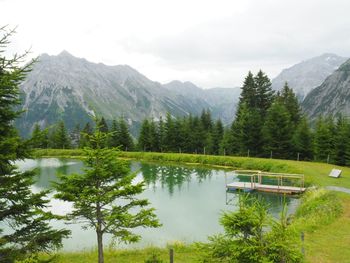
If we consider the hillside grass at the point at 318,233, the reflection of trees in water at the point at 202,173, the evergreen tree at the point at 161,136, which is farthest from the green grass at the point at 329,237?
the evergreen tree at the point at 161,136

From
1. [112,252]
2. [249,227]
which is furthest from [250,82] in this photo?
[249,227]

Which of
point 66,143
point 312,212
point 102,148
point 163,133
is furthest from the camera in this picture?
point 66,143

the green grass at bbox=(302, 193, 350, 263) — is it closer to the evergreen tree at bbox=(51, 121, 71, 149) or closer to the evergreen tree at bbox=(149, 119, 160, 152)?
the evergreen tree at bbox=(149, 119, 160, 152)

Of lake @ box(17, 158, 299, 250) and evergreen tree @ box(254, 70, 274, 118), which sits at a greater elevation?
evergreen tree @ box(254, 70, 274, 118)

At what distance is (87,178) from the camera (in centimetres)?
1332

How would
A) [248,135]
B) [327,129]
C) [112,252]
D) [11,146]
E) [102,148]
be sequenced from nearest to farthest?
[11,146]
[102,148]
[112,252]
[327,129]
[248,135]

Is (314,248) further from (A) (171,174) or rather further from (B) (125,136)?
(B) (125,136)

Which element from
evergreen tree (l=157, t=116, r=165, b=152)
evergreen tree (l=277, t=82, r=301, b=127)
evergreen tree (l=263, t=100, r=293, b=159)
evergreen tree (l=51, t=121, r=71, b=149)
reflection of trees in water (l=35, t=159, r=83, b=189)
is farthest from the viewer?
evergreen tree (l=51, t=121, r=71, b=149)

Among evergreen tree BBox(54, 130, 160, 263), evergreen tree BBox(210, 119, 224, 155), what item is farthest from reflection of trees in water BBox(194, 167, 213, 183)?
evergreen tree BBox(54, 130, 160, 263)

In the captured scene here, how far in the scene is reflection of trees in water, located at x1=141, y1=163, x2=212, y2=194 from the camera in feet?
141

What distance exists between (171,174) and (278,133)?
19.5 meters

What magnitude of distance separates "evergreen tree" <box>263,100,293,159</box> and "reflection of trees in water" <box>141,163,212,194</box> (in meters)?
12.3

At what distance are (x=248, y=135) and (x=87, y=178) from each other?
47.5 m

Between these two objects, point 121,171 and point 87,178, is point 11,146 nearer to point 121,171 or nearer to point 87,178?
point 87,178
